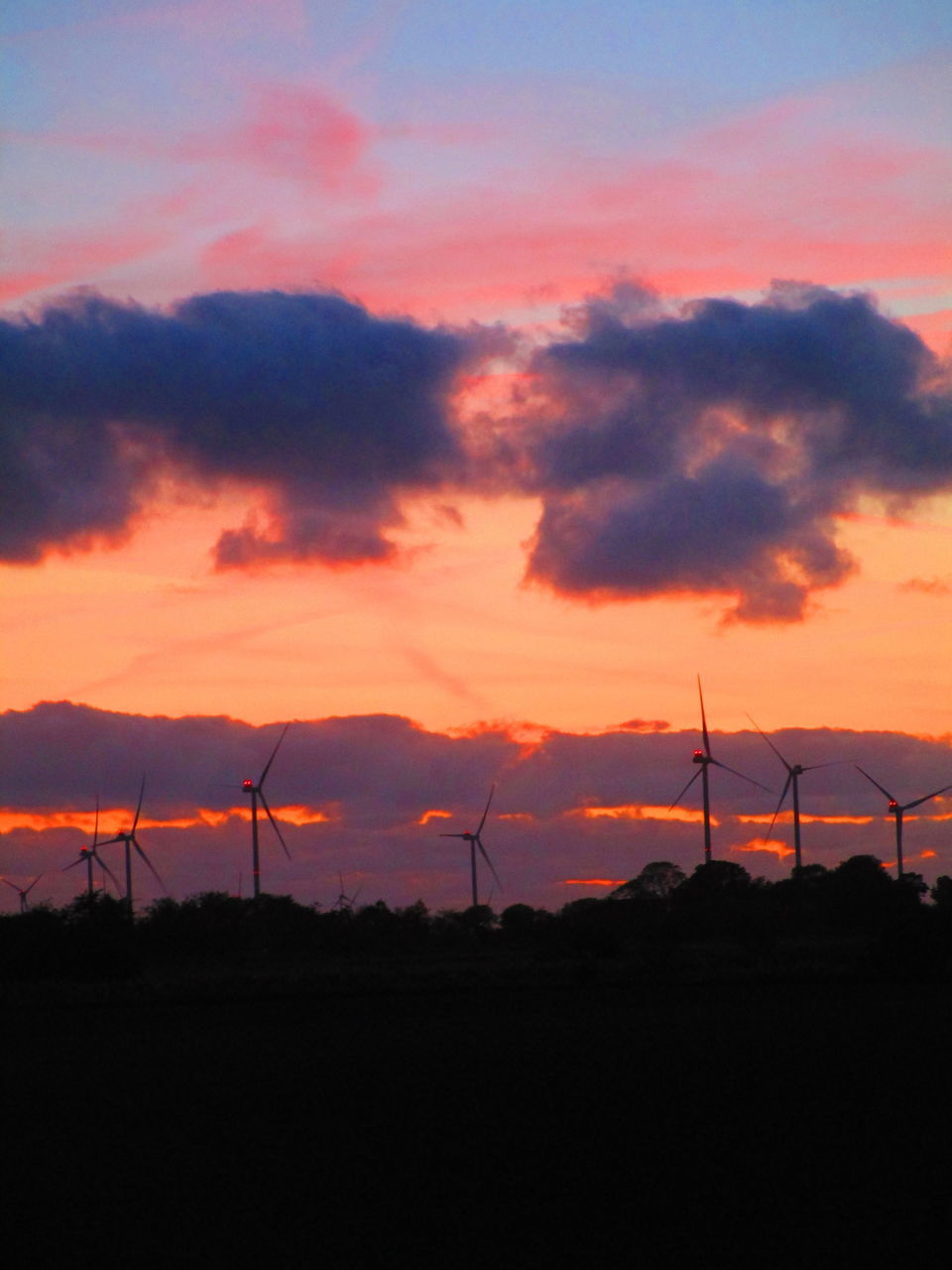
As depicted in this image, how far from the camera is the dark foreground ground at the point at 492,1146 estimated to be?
23.6 metres

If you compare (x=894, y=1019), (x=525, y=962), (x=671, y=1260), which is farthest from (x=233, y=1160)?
(x=525, y=962)

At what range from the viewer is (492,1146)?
31.9m

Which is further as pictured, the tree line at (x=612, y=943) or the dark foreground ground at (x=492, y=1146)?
the tree line at (x=612, y=943)

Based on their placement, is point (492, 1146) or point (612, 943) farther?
point (612, 943)

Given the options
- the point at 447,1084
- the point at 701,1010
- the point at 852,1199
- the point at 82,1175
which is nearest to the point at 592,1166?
the point at 852,1199

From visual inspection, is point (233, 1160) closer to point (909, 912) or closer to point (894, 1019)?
point (894, 1019)

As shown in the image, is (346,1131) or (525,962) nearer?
(346,1131)

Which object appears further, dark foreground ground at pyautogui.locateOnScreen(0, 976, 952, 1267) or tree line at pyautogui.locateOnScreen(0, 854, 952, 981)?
tree line at pyautogui.locateOnScreen(0, 854, 952, 981)

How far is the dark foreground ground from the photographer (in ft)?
77.4

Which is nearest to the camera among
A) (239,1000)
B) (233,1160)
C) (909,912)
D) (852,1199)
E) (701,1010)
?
(852,1199)

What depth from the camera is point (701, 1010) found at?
73.2 m

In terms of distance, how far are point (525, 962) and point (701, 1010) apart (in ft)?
217

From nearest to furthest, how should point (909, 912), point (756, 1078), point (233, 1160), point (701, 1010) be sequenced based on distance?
1. point (233, 1160)
2. point (756, 1078)
3. point (701, 1010)
4. point (909, 912)

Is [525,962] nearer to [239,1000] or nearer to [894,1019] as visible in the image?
[239,1000]
